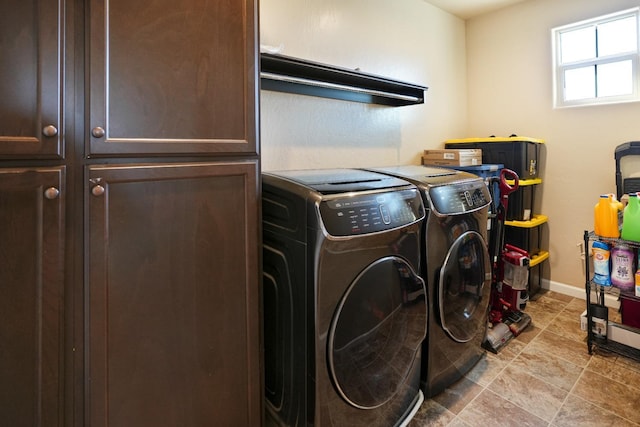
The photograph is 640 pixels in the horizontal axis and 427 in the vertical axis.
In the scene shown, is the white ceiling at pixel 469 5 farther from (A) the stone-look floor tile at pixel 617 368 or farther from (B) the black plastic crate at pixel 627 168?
(A) the stone-look floor tile at pixel 617 368

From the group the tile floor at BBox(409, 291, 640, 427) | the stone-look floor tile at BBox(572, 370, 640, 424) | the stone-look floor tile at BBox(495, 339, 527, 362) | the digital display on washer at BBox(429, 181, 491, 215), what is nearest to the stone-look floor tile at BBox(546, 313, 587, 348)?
the tile floor at BBox(409, 291, 640, 427)

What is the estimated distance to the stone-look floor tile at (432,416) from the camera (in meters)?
1.57

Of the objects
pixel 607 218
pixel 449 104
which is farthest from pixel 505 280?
pixel 449 104

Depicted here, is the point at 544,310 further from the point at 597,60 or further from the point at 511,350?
the point at 597,60

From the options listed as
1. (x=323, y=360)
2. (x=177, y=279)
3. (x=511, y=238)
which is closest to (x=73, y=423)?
(x=177, y=279)

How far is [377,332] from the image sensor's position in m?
1.36

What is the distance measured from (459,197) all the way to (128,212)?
1.47m

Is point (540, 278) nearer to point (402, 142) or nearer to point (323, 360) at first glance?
point (402, 142)

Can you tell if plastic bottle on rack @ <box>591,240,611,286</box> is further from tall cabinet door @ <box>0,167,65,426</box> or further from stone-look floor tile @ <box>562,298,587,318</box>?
tall cabinet door @ <box>0,167,65,426</box>

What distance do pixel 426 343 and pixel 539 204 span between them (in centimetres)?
224

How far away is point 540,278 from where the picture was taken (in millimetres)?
3100

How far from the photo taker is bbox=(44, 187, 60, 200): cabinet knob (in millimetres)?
859

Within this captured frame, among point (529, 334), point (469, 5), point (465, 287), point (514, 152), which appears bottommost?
point (529, 334)

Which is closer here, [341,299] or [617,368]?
[341,299]
